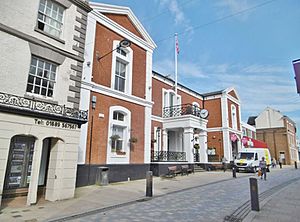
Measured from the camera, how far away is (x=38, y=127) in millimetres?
7895

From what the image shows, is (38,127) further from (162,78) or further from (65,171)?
(162,78)

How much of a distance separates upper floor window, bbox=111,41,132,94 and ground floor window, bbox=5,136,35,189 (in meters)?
6.71

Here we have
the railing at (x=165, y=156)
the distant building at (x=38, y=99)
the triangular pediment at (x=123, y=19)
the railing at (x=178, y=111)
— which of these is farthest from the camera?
the railing at (x=178, y=111)

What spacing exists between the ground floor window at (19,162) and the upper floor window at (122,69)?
6708mm

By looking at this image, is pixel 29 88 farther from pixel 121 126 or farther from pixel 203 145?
pixel 203 145

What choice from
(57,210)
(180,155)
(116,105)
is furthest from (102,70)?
(180,155)

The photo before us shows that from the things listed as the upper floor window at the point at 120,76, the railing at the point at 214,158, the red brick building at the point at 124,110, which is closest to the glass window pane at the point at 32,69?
the red brick building at the point at 124,110

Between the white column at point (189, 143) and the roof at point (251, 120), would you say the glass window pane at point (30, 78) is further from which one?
the roof at point (251, 120)

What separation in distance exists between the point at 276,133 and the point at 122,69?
4326 cm

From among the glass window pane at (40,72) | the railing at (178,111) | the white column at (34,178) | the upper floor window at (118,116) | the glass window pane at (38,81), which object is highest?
the railing at (178,111)

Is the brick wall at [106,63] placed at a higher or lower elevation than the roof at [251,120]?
lower

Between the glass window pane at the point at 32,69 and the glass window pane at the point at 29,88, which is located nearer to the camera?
the glass window pane at the point at 29,88

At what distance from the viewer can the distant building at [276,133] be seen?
4556 centimetres

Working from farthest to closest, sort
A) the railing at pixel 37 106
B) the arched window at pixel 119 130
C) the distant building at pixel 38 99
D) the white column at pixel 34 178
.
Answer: the arched window at pixel 119 130
the distant building at pixel 38 99
the white column at pixel 34 178
the railing at pixel 37 106
